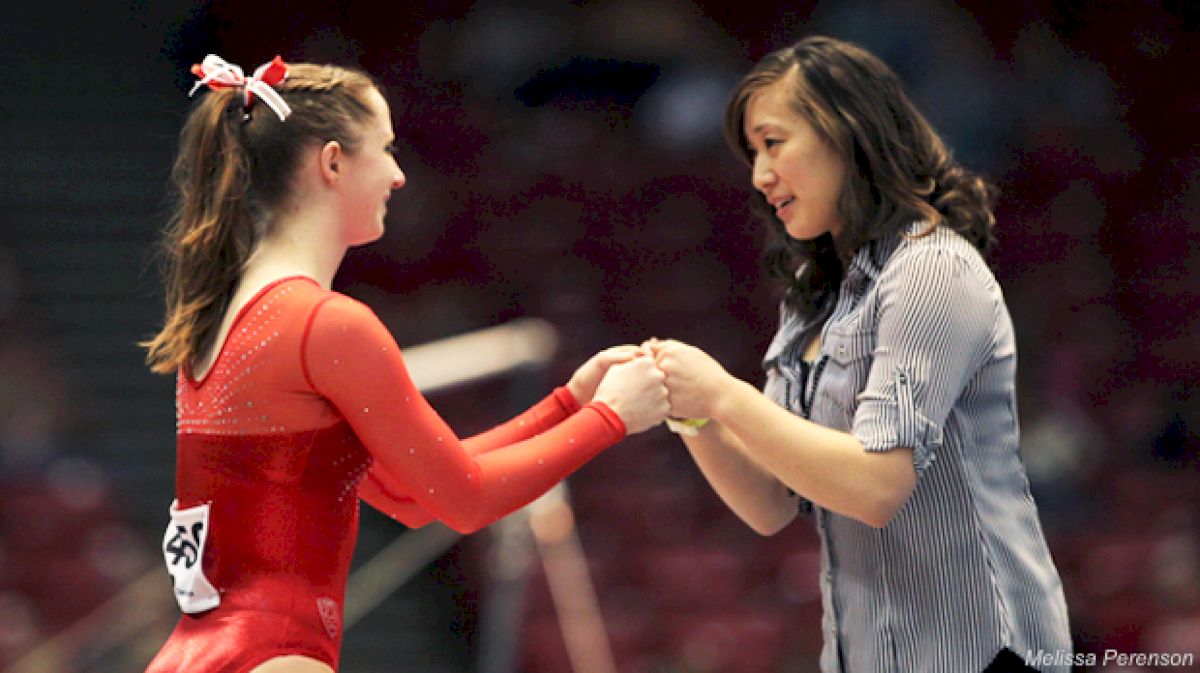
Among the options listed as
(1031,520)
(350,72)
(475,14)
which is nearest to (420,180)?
(475,14)

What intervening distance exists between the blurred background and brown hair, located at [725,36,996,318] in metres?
2.64

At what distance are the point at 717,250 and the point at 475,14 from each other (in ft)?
4.56

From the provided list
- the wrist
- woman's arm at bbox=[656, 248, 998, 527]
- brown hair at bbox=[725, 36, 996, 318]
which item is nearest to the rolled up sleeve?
woman's arm at bbox=[656, 248, 998, 527]

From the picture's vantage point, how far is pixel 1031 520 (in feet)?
5.71

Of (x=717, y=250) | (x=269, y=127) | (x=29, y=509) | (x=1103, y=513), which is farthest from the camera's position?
(x=717, y=250)

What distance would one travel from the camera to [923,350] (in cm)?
164

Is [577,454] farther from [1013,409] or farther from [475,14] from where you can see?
[475,14]

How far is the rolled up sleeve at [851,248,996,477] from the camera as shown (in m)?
1.62

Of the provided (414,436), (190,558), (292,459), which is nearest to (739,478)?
(414,436)

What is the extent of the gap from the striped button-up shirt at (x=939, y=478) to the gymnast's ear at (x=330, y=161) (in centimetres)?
73

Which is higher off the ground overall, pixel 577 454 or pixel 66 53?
pixel 577 454

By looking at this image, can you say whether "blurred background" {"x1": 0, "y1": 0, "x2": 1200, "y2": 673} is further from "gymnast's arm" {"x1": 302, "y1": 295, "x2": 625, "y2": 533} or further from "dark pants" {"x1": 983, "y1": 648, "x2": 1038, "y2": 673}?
"dark pants" {"x1": 983, "y1": 648, "x2": 1038, "y2": 673}

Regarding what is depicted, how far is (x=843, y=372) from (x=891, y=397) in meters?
0.14

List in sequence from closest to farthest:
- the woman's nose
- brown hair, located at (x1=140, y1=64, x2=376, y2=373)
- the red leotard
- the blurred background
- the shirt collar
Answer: the red leotard < brown hair, located at (x1=140, y1=64, x2=376, y2=373) < the shirt collar < the woman's nose < the blurred background
